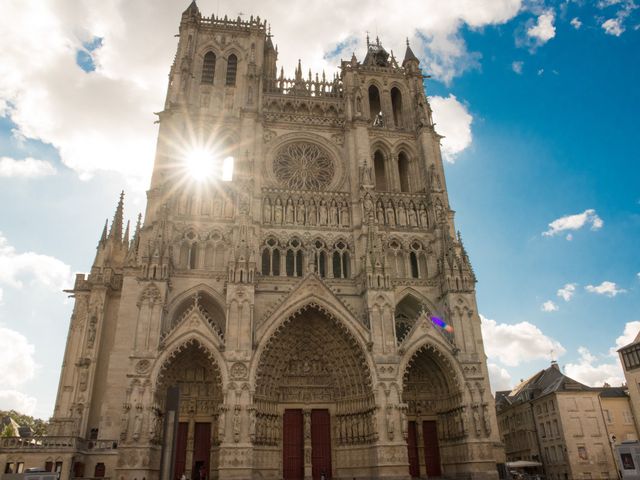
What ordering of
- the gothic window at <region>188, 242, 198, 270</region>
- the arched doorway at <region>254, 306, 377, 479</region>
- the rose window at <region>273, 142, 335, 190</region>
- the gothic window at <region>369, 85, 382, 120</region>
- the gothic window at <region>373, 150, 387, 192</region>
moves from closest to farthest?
the arched doorway at <region>254, 306, 377, 479</region> → the gothic window at <region>188, 242, 198, 270</region> → the rose window at <region>273, 142, 335, 190</region> → the gothic window at <region>373, 150, 387, 192</region> → the gothic window at <region>369, 85, 382, 120</region>

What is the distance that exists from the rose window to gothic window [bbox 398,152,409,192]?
5.08m

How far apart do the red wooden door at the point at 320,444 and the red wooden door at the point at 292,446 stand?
61 cm

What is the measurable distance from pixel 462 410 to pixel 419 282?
7367 millimetres

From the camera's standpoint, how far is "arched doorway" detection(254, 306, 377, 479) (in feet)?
81.2

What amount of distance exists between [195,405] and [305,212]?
12361mm

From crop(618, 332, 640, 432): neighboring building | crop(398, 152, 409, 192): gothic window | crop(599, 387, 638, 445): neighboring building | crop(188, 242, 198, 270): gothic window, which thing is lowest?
crop(599, 387, 638, 445): neighboring building

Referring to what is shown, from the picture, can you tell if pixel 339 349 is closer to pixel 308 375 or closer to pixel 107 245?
pixel 308 375

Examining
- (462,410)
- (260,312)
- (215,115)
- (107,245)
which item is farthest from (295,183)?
(462,410)

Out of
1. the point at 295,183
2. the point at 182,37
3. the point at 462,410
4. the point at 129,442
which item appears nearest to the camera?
the point at 129,442

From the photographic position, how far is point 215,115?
32.7 meters

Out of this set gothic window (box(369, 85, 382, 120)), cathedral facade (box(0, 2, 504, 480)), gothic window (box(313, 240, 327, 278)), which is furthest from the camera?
gothic window (box(369, 85, 382, 120))

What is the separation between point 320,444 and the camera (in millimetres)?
25844

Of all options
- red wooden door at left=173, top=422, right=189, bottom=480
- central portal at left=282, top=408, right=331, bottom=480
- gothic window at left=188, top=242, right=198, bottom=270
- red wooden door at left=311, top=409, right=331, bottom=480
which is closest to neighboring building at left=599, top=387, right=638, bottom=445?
red wooden door at left=311, top=409, right=331, bottom=480

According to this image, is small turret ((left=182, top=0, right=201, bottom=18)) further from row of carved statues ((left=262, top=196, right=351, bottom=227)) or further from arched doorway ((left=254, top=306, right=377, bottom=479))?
arched doorway ((left=254, top=306, right=377, bottom=479))
